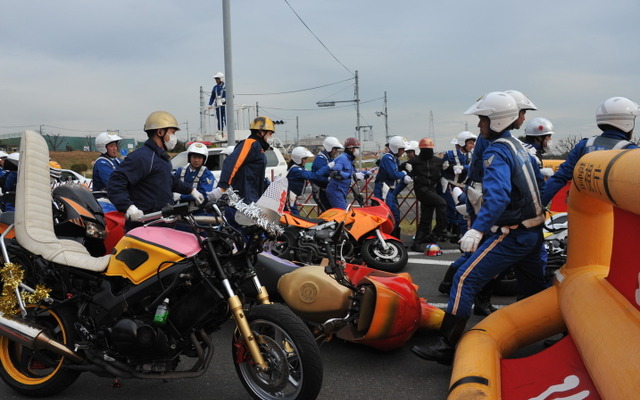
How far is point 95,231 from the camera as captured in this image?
5004 millimetres

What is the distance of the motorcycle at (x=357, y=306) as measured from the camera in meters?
3.81

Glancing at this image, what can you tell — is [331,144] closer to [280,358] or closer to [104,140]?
[104,140]

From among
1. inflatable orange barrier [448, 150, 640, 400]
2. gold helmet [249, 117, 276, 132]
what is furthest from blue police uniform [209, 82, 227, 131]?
inflatable orange barrier [448, 150, 640, 400]

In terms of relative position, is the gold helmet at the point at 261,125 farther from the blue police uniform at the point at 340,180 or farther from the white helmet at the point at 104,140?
the white helmet at the point at 104,140

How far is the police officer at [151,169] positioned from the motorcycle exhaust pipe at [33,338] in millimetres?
1266

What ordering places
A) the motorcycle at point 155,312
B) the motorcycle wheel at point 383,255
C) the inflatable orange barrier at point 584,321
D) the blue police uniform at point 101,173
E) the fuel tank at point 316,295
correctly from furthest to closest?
the blue police uniform at point 101,173, the motorcycle wheel at point 383,255, the fuel tank at point 316,295, the motorcycle at point 155,312, the inflatable orange barrier at point 584,321

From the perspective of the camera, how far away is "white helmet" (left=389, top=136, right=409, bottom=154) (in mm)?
10445

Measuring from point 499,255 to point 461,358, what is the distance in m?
0.90

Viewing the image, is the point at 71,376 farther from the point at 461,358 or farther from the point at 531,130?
the point at 531,130

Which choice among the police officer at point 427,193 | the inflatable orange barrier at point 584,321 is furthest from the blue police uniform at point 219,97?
the inflatable orange barrier at point 584,321

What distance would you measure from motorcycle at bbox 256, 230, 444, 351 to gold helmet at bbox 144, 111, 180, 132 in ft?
5.37

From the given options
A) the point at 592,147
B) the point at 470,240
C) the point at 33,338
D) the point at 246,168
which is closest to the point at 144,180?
the point at 246,168

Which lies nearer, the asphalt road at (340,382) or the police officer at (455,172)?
the asphalt road at (340,382)

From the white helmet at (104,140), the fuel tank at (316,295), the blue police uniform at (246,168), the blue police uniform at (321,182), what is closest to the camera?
the fuel tank at (316,295)
